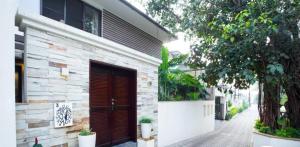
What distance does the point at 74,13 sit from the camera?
6715mm

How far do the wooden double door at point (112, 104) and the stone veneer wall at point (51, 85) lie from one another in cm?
54

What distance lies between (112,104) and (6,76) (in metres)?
3.42

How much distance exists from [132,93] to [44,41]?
10.2 feet

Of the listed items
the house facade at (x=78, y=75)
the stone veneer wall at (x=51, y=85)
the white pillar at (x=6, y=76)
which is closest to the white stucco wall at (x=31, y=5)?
the house facade at (x=78, y=75)

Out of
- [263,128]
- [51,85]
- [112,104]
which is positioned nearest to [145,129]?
[112,104]

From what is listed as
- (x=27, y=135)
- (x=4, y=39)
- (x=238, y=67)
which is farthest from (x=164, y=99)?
(x=4, y=39)

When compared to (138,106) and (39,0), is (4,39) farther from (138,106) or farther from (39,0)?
(138,106)

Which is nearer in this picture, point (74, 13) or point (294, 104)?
point (74, 13)

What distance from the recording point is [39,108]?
3549mm

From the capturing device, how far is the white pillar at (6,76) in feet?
7.99

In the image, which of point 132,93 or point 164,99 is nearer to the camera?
point 132,93

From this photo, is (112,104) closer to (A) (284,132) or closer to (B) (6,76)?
(B) (6,76)

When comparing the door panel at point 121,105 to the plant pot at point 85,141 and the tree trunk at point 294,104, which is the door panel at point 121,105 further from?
the tree trunk at point 294,104

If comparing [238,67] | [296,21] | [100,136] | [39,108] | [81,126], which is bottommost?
[100,136]
